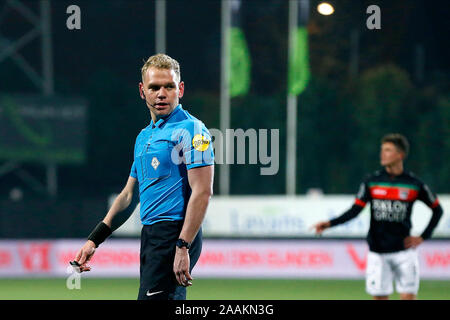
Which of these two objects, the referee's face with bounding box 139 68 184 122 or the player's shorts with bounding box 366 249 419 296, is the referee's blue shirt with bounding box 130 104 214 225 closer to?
the referee's face with bounding box 139 68 184 122

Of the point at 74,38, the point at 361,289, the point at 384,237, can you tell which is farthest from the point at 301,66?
the point at 74,38

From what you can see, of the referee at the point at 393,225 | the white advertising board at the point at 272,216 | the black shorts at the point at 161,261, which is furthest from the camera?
the white advertising board at the point at 272,216

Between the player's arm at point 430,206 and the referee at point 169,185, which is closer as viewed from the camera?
the referee at point 169,185

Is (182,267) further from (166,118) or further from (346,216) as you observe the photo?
(346,216)

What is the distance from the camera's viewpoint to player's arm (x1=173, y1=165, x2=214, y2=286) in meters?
4.66

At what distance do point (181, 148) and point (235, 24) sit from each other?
16.2 m

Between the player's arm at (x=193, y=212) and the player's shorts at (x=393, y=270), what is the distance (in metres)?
4.37

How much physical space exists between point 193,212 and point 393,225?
437 centimetres

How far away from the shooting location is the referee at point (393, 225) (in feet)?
28.4

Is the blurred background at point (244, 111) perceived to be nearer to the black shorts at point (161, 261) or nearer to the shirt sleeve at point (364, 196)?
the shirt sleeve at point (364, 196)

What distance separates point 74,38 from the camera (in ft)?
161

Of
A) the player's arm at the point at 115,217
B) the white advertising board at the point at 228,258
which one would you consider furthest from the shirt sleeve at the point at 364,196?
the white advertising board at the point at 228,258

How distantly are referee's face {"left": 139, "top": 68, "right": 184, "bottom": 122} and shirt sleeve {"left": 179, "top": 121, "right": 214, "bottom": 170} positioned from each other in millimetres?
186
